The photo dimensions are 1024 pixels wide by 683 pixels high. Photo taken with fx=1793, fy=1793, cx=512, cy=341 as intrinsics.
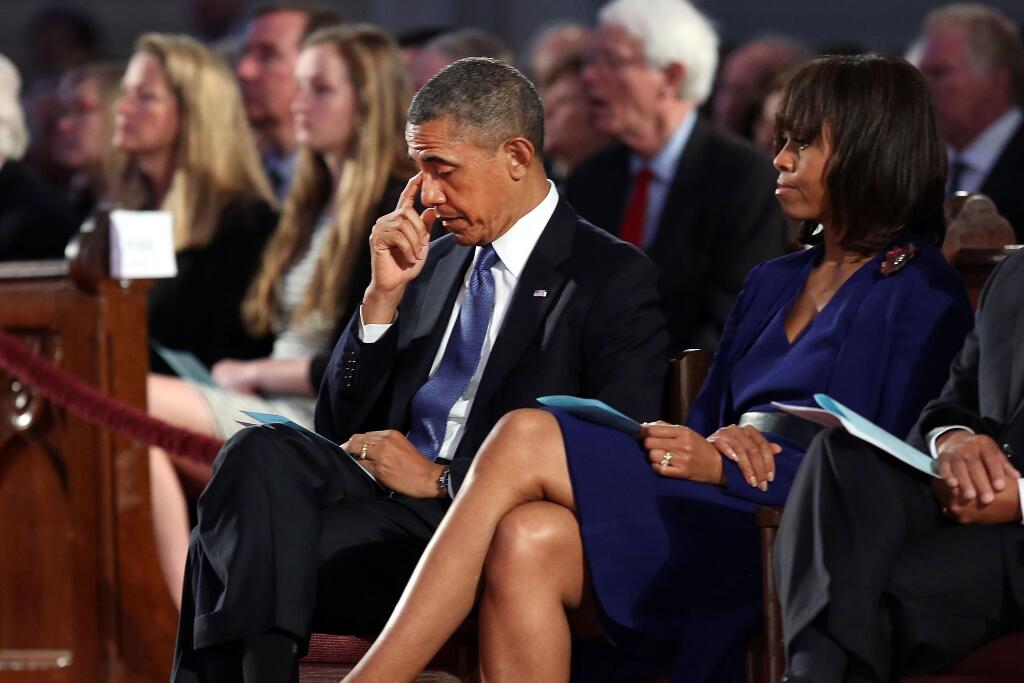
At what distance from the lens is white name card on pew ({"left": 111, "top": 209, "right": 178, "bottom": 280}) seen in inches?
188

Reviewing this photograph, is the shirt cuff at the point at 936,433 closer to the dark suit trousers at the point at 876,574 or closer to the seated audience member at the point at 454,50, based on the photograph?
the dark suit trousers at the point at 876,574

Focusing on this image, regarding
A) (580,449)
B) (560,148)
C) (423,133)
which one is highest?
(423,133)

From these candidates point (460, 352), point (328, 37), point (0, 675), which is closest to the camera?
point (460, 352)

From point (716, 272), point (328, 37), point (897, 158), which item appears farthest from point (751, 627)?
point (328, 37)

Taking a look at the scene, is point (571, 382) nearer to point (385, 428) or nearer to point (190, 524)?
point (385, 428)

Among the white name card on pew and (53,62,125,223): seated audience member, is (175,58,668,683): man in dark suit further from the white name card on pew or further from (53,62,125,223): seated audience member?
(53,62,125,223): seated audience member

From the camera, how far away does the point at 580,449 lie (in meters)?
3.14

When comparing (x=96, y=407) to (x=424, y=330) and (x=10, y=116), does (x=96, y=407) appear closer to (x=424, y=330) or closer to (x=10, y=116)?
(x=424, y=330)

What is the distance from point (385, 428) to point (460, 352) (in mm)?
252

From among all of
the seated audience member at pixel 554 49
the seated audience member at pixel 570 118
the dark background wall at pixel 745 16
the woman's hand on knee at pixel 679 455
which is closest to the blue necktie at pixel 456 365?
the woman's hand on knee at pixel 679 455

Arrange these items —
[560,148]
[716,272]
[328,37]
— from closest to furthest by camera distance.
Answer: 1. [716,272]
2. [328,37]
3. [560,148]

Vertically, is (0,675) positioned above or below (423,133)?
below

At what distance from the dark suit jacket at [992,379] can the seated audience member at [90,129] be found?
4.58 meters

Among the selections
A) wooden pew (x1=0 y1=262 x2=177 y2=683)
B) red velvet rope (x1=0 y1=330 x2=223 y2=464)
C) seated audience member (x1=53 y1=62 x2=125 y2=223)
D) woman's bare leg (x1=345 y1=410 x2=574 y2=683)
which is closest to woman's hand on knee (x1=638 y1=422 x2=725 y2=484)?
woman's bare leg (x1=345 y1=410 x2=574 y2=683)
